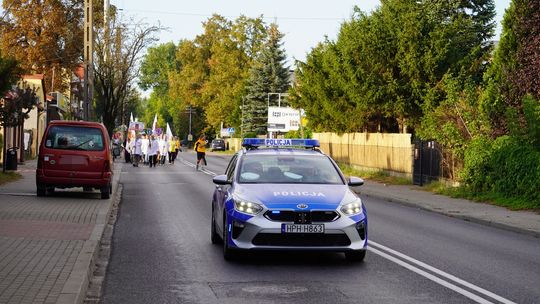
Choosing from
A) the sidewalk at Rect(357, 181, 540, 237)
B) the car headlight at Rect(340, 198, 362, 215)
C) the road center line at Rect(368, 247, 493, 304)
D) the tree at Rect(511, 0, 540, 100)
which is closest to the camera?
the road center line at Rect(368, 247, 493, 304)

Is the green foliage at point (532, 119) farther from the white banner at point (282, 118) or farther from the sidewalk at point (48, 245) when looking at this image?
the white banner at point (282, 118)

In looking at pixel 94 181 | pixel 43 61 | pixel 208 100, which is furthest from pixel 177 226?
pixel 208 100

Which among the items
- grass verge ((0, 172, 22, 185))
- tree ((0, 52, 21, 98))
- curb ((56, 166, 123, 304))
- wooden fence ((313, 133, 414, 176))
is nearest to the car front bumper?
curb ((56, 166, 123, 304))

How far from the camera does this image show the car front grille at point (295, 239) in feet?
34.3

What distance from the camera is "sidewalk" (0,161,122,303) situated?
7.88m

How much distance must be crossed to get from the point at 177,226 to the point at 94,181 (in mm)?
5869

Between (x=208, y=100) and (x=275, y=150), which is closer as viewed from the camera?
(x=275, y=150)

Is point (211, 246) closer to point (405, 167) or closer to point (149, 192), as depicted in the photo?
point (149, 192)

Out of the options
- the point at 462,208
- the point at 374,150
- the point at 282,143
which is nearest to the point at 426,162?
the point at 374,150

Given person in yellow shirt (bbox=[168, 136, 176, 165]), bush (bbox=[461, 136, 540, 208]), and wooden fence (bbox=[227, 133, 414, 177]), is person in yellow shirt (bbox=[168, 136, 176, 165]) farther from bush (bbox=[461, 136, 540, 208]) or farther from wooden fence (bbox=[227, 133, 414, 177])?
bush (bbox=[461, 136, 540, 208])

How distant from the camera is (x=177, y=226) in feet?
51.1

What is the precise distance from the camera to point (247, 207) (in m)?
10.6

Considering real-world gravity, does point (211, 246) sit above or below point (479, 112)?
below

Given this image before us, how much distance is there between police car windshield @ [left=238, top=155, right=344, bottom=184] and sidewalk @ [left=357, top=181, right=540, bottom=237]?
5453mm
